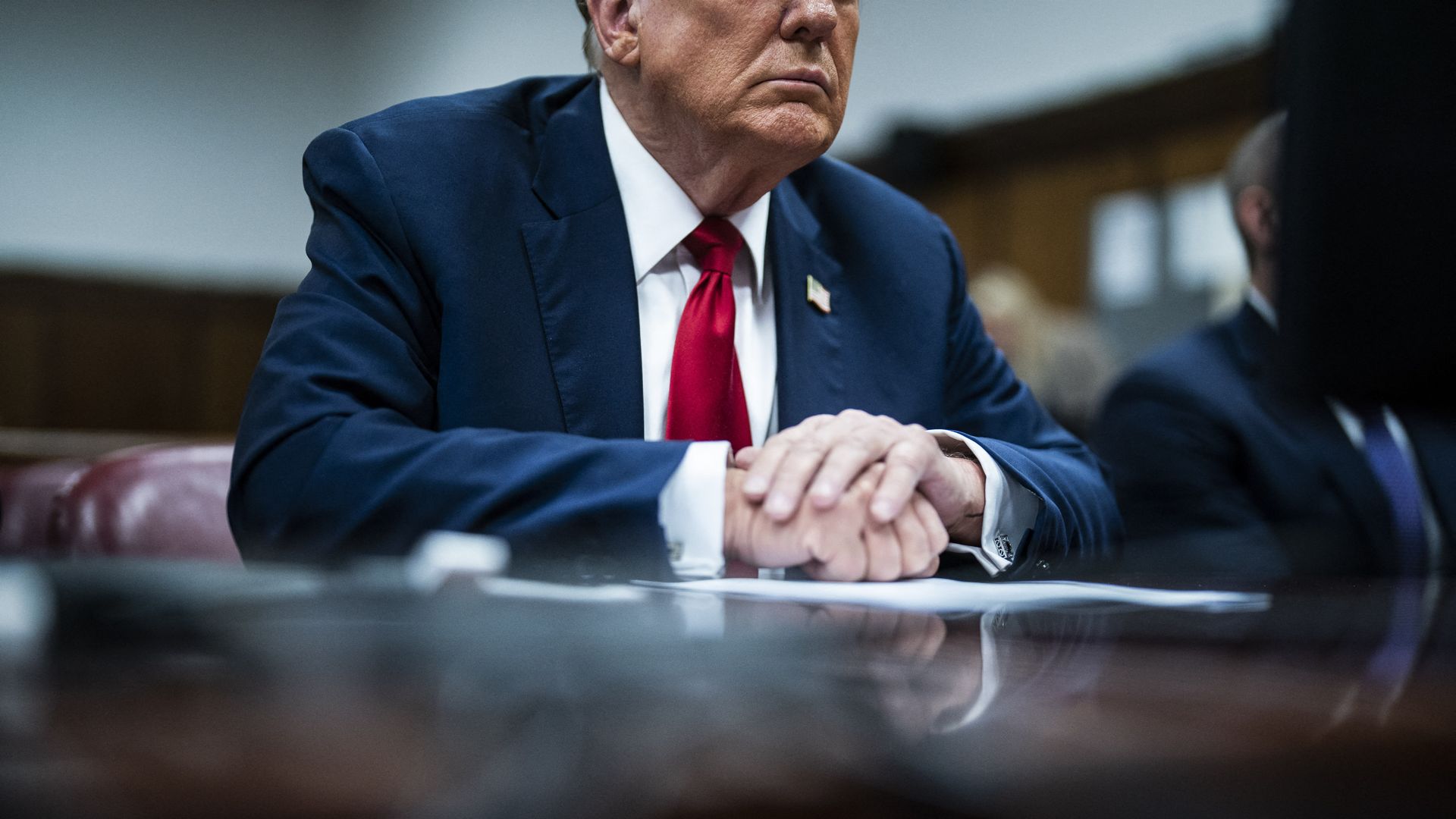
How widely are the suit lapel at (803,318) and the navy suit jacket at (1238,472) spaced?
0.57 meters

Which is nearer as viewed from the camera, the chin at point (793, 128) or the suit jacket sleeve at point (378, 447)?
the suit jacket sleeve at point (378, 447)

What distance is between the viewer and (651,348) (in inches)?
41.0

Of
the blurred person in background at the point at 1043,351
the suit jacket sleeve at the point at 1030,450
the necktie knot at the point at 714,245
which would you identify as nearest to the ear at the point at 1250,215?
the suit jacket sleeve at the point at 1030,450

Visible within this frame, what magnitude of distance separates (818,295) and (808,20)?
28 cm

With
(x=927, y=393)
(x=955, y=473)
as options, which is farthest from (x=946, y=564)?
(x=927, y=393)

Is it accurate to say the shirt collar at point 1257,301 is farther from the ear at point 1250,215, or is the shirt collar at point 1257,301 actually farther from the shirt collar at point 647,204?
the shirt collar at point 647,204

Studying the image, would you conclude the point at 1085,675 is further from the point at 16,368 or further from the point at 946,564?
the point at 16,368

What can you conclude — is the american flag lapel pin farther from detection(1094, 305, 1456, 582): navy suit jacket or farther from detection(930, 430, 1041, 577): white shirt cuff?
detection(1094, 305, 1456, 582): navy suit jacket

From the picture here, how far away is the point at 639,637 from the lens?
44 cm

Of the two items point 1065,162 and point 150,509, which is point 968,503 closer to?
point 150,509

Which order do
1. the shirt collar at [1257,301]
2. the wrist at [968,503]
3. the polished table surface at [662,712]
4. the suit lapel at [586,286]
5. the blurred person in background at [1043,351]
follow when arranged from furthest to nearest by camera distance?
the blurred person in background at [1043,351]
the shirt collar at [1257,301]
the suit lapel at [586,286]
the wrist at [968,503]
the polished table surface at [662,712]

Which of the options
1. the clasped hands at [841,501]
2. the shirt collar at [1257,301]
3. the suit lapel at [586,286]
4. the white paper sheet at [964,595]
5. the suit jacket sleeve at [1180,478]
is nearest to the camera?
the white paper sheet at [964,595]

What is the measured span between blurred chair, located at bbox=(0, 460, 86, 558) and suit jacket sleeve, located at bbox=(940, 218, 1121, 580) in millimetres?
897

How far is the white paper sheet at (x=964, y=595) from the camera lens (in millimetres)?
620
